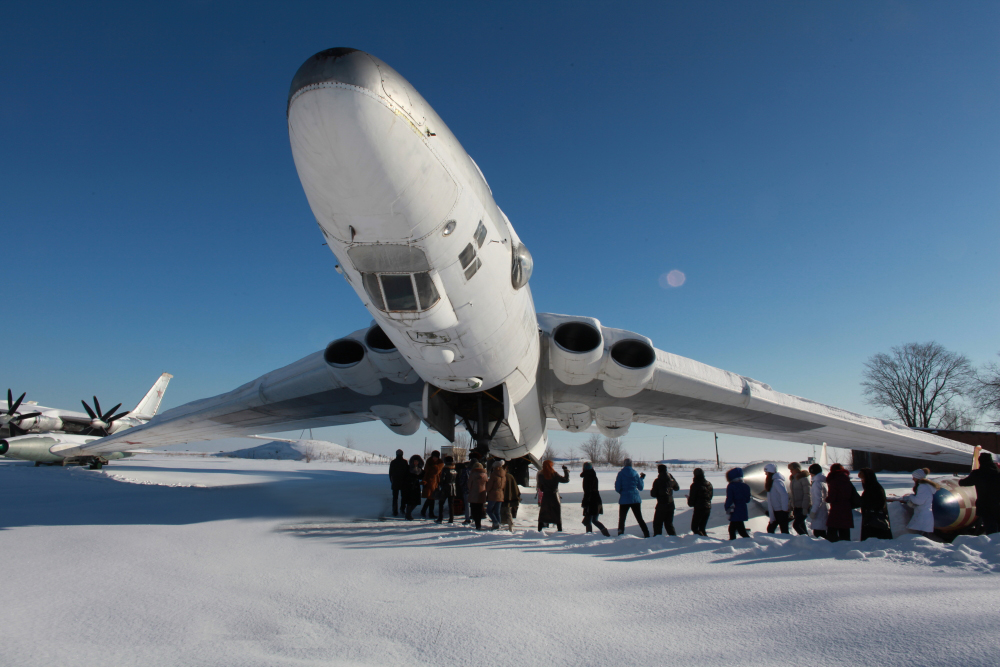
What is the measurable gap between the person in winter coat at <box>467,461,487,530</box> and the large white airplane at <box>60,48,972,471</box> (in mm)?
950

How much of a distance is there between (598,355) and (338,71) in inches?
208

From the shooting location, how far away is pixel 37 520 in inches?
226

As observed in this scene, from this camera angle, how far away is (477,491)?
6.36m

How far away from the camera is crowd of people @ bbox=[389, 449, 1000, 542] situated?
18.5ft

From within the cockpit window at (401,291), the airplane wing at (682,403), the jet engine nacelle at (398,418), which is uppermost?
the cockpit window at (401,291)

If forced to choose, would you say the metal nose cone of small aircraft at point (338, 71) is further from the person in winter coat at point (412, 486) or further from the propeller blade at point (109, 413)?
the propeller blade at point (109, 413)

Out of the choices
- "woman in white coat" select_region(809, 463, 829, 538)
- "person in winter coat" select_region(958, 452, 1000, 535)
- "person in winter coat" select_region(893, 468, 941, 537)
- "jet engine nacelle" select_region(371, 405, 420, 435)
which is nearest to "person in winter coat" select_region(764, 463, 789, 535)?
"woman in white coat" select_region(809, 463, 829, 538)

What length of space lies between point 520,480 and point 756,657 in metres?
11.7

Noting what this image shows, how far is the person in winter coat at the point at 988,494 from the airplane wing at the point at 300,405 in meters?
7.16

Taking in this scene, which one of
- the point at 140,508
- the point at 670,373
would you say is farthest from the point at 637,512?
the point at 140,508

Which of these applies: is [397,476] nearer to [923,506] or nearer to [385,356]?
[385,356]

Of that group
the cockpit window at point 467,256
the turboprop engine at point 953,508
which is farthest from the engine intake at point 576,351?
the turboprop engine at point 953,508

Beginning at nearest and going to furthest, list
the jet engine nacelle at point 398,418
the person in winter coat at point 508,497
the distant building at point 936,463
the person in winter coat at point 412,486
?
the person in winter coat at point 508,497 < the person in winter coat at point 412,486 < the jet engine nacelle at point 398,418 < the distant building at point 936,463

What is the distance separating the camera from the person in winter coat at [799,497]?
22.8ft
